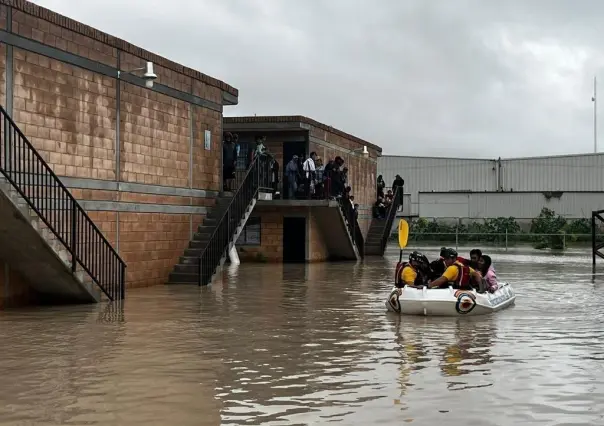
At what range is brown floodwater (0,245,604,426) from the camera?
30.5 ft

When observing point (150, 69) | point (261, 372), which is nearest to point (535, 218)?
point (150, 69)

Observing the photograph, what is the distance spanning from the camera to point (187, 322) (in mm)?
16625

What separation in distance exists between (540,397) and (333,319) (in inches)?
299

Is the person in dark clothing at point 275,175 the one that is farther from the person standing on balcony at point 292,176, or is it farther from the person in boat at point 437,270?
the person in boat at point 437,270

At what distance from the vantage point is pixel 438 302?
17.6 m

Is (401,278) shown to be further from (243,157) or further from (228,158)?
(243,157)

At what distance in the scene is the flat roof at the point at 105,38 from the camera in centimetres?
1858

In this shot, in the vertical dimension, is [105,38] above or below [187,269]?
above

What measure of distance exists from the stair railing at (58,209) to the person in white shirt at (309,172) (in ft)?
44.2

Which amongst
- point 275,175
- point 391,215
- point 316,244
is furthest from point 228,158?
point 391,215

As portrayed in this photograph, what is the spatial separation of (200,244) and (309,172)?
8755mm

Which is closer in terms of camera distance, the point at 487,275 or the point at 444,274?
the point at 444,274

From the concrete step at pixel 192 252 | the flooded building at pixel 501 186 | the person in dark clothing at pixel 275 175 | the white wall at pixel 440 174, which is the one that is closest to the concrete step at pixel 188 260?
the concrete step at pixel 192 252

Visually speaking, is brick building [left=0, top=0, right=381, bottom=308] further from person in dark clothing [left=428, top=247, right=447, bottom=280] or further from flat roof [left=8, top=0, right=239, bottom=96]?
person in dark clothing [left=428, top=247, right=447, bottom=280]
